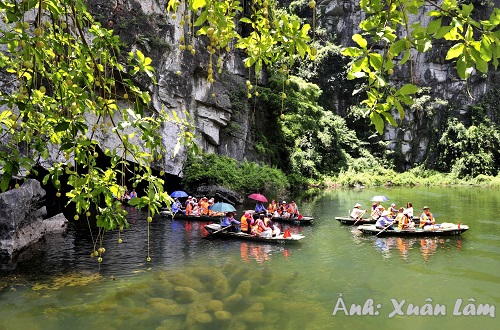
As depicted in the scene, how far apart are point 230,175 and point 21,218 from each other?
12.2 m

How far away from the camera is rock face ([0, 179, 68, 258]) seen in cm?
1026

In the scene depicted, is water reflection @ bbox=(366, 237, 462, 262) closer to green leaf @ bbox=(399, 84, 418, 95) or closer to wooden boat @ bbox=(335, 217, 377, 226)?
wooden boat @ bbox=(335, 217, 377, 226)

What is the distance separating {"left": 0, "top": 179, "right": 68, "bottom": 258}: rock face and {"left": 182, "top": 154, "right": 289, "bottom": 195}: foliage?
9.39m

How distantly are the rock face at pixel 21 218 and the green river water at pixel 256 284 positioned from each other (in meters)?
0.47

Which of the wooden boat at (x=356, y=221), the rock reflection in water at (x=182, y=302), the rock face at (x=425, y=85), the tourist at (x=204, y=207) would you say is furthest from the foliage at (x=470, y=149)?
the rock reflection in water at (x=182, y=302)

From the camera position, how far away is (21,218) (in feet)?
35.8

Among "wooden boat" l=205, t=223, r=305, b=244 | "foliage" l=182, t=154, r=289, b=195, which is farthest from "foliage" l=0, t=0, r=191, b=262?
"foliage" l=182, t=154, r=289, b=195

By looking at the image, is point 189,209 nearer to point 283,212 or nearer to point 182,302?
point 283,212

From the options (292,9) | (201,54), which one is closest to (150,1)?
(201,54)

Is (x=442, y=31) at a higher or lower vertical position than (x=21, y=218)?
higher

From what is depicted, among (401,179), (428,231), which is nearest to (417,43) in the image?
(428,231)

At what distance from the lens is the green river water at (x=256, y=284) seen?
6719 mm

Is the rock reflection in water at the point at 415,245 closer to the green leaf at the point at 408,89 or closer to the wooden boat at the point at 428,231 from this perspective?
the wooden boat at the point at 428,231

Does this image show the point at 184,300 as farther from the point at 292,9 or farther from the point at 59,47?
the point at 292,9
